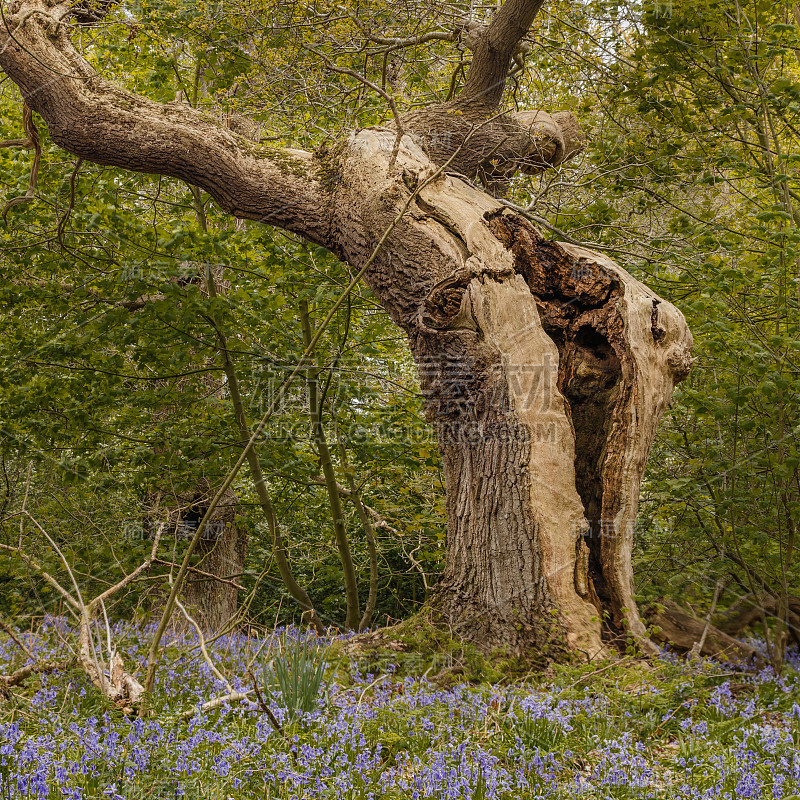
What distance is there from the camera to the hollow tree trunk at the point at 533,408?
3920 millimetres

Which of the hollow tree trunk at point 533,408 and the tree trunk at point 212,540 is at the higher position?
the hollow tree trunk at point 533,408

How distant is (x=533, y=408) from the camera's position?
406 centimetres

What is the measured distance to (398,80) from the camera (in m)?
7.14

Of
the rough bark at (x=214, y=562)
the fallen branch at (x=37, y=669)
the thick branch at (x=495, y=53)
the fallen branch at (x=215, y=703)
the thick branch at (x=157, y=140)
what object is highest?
the thick branch at (x=495, y=53)

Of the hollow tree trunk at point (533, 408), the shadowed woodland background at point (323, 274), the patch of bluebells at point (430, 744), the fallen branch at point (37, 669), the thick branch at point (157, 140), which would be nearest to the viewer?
the patch of bluebells at point (430, 744)

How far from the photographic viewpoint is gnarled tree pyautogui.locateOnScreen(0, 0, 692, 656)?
3943 mm

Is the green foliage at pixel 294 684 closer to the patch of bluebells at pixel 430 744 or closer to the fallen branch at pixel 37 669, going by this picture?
the patch of bluebells at pixel 430 744

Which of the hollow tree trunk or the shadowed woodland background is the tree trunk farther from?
the hollow tree trunk

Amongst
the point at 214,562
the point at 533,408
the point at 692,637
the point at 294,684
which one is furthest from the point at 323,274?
the point at 294,684

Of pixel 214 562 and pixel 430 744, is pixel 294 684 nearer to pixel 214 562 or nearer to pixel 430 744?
pixel 430 744

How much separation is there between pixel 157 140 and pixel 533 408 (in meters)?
3.50

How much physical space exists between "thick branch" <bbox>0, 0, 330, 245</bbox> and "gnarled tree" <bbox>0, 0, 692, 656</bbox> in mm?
18

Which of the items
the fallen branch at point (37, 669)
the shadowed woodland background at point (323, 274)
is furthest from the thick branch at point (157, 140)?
the fallen branch at point (37, 669)

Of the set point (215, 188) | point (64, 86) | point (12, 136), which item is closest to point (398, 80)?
point (215, 188)
